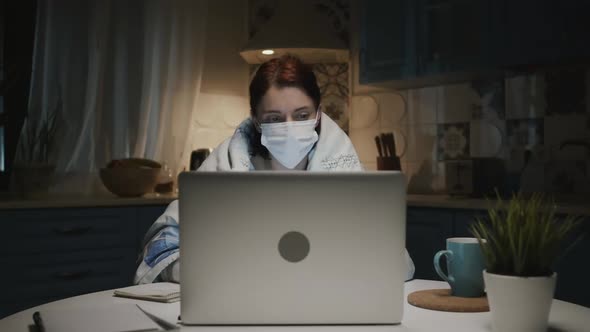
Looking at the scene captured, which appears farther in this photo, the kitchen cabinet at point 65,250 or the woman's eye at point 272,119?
the kitchen cabinet at point 65,250

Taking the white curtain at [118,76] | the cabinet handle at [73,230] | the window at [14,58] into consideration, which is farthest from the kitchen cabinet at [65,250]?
the window at [14,58]

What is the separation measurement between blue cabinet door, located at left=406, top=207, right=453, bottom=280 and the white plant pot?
5.57 ft

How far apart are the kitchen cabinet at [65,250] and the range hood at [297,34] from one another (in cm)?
100

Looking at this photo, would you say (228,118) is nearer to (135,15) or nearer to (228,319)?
(135,15)

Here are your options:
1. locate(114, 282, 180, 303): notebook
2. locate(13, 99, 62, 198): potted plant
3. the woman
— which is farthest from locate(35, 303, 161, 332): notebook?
locate(13, 99, 62, 198): potted plant

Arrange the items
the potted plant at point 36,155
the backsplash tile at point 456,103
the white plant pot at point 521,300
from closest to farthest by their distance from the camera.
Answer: the white plant pot at point 521,300 < the potted plant at point 36,155 < the backsplash tile at point 456,103

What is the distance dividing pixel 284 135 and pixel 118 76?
174 centimetres

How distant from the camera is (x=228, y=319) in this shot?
3.09 ft

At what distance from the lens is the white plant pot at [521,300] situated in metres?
0.87

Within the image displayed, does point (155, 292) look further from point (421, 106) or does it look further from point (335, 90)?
point (335, 90)

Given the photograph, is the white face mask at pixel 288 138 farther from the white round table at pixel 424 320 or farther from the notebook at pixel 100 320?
the notebook at pixel 100 320

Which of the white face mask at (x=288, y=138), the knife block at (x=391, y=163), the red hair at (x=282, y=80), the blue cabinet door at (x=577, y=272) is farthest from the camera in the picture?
the knife block at (x=391, y=163)

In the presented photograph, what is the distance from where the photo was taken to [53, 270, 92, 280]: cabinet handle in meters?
2.69

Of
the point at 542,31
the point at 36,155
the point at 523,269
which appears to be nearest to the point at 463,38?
the point at 542,31
